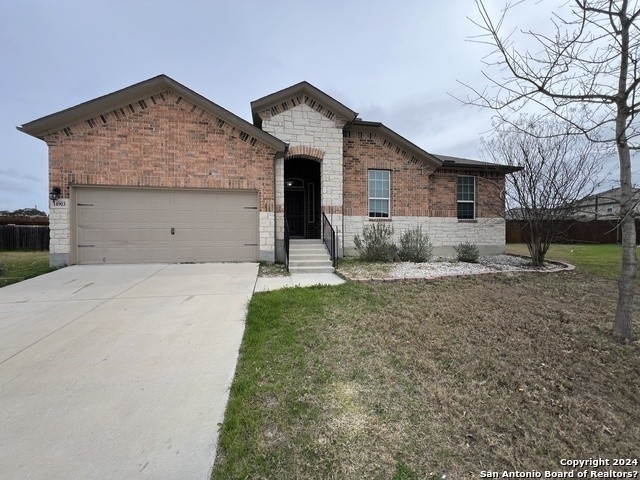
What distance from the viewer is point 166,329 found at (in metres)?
4.20

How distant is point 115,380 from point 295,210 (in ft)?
Result: 32.9

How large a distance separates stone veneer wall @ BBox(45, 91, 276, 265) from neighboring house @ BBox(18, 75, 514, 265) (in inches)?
1.1

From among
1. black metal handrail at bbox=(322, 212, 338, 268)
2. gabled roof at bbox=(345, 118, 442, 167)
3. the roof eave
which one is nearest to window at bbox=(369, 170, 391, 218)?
gabled roof at bbox=(345, 118, 442, 167)

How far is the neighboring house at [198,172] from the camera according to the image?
8.54 meters

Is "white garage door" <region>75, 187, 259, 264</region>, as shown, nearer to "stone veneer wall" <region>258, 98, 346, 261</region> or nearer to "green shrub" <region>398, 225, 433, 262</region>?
"stone veneer wall" <region>258, 98, 346, 261</region>

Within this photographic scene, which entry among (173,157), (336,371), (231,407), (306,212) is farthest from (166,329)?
(306,212)

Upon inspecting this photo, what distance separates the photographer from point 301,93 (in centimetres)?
1023

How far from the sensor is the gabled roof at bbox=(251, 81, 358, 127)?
9938 millimetres

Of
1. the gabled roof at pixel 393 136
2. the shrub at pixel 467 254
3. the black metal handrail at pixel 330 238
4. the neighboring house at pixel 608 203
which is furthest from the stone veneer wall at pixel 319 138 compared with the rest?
the neighboring house at pixel 608 203

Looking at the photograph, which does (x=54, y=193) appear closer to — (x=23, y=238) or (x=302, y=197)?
(x=302, y=197)

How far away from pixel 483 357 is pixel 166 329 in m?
4.11

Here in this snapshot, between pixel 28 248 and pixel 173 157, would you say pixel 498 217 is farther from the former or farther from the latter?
pixel 28 248

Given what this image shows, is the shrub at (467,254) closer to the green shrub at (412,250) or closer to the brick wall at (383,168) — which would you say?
the green shrub at (412,250)

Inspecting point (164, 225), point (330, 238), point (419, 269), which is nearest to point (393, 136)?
point (330, 238)
